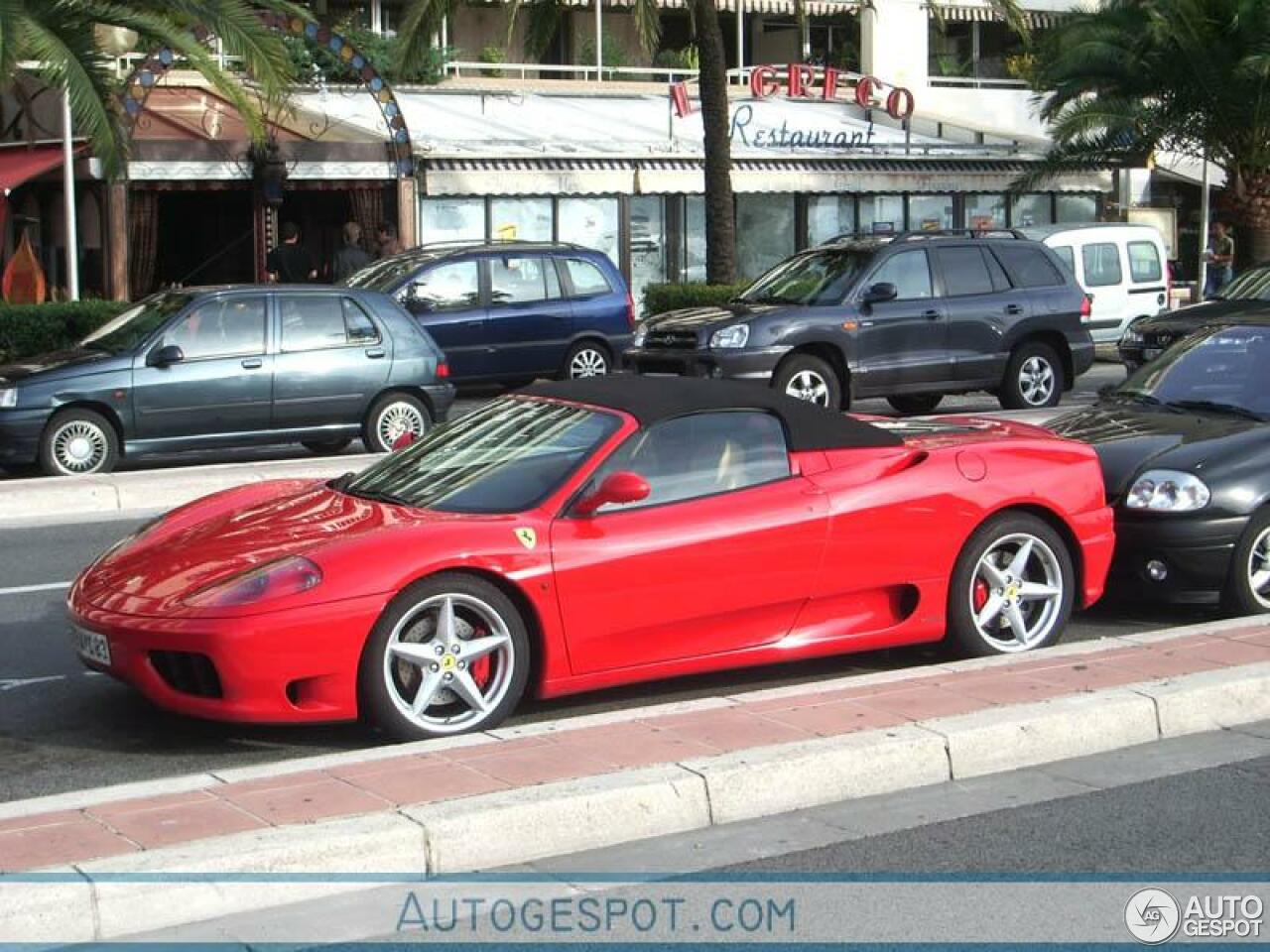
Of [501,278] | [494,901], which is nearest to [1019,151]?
[501,278]

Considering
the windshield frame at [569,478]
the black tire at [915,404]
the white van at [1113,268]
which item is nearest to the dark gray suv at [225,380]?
the black tire at [915,404]

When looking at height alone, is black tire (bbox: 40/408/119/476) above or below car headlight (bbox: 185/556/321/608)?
above

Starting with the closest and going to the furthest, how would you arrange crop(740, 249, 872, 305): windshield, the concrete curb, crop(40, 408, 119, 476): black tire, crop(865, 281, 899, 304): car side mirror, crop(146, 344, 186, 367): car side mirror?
the concrete curb < crop(40, 408, 119, 476): black tire < crop(146, 344, 186, 367): car side mirror < crop(865, 281, 899, 304): car side mirror < crop(740, 249, 872, 305): windshield

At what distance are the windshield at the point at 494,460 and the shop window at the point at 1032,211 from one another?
28.6 meters

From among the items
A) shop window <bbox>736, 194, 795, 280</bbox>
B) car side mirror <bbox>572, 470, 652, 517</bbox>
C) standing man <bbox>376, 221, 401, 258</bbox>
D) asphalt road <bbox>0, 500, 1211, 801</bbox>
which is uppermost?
shop window <bbox>736, 194, 795, 280</bbox>

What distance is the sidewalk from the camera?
5359 millimetres

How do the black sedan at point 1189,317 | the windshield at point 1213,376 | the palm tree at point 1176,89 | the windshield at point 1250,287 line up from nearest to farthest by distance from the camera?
1. the windshield at point 1213,376
2. the black sedan at point 1189,317
3. the windshield at point 1250,287
4. the palm tree at point 1176,89

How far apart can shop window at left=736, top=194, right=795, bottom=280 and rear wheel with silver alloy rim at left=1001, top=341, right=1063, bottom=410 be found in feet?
44.2

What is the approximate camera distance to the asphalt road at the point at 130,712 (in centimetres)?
688

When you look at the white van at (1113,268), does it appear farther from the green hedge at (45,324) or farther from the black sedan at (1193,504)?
the black sedan at (1193,504)

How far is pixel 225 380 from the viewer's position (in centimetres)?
1498

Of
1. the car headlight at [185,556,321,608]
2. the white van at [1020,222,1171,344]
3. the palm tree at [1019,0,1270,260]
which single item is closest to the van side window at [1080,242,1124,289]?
the white van at [1020,222,1171,344]

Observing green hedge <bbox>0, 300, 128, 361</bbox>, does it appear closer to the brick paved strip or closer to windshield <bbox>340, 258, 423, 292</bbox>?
windshield <bbox>340, 258, 423, 292</bbox>

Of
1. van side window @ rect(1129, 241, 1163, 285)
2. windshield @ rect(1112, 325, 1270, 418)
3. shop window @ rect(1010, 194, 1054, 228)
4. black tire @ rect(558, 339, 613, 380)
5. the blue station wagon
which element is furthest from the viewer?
shop window @ rect(1010, 194, 1054, 228)
